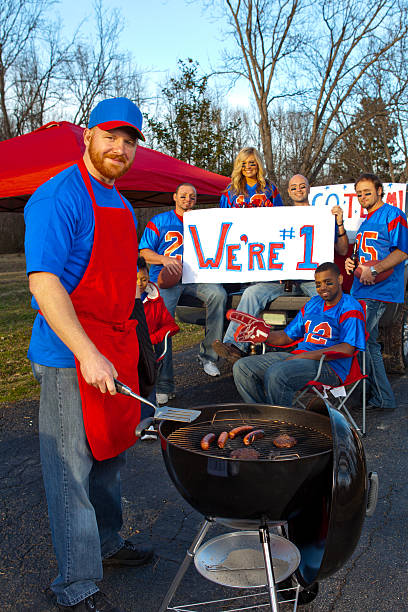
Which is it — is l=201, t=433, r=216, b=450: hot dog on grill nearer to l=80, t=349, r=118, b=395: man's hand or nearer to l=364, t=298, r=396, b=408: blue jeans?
l=80, t=349, r=118, b=395: man's hand

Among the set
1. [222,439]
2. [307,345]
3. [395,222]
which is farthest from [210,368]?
[222,439]

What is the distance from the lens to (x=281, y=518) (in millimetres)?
2047

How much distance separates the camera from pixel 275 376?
4164 mm

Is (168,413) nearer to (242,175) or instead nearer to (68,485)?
(68,485)

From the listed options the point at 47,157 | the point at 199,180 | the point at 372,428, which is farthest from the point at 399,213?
the point at 199,180

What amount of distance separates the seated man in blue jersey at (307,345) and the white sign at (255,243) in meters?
1.00

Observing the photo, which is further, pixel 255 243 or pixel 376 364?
pixel 255 243

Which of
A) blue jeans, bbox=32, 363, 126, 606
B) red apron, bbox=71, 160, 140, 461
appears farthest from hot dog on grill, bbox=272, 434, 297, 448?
blue jeans, bbox=32, 363, 126, 606

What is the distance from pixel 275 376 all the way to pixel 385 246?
74.6 inches

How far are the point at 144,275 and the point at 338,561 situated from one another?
3.03m

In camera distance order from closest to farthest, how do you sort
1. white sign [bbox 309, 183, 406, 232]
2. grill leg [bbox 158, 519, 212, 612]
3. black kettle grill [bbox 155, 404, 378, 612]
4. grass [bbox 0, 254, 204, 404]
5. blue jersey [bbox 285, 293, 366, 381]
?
1. black kettle grill [bbox 155, 404, 378, 612]
2. grill leg [bbox 158, 519, 212, 612]
3. blue jersey [bbox 285, 293, 366, 381]
4. grass [bbox 0, 254, 204, 404]
5. white sign [bbox 309, 183, 406, 232]

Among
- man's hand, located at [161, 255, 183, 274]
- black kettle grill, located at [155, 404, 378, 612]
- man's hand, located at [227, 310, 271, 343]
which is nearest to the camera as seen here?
black kettle grill, located at [155, 404, 378, 612]

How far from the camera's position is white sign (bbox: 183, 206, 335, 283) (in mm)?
5527

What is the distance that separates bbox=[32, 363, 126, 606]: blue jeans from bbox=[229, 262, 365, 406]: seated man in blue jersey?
2.14 meters
